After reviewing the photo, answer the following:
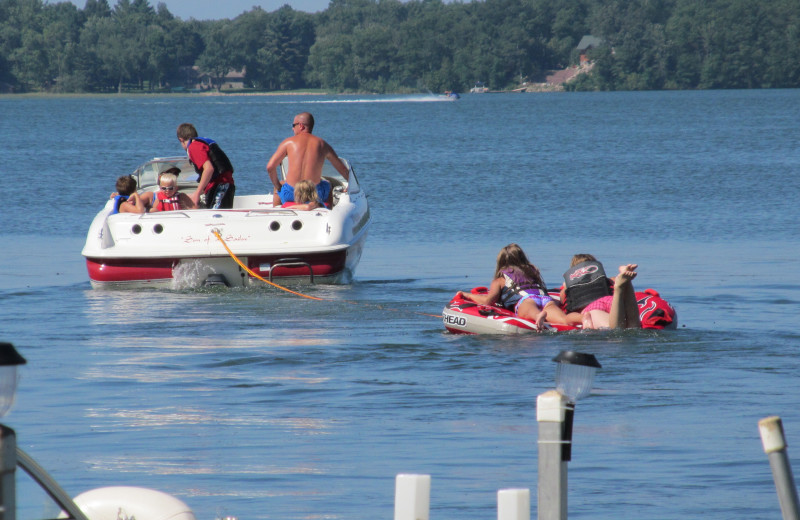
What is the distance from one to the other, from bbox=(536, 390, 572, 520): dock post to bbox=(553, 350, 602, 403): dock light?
0.06m

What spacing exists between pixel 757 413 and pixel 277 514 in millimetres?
3451

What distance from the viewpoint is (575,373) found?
12.2ft

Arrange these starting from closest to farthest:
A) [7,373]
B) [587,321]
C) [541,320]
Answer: [7,373] < [587,321] < [541,320]

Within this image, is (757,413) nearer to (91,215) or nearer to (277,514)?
(277,514)

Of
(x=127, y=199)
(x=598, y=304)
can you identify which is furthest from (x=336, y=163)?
(x=598, y=304)

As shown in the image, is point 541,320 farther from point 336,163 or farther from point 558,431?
point 558,431

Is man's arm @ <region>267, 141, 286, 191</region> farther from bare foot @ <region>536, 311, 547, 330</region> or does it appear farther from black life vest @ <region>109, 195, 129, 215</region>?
bare foot @ <region>536, 311, 547, 330</region>

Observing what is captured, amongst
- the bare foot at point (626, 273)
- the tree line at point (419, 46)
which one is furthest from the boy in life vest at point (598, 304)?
the tree line at point (419, 46)

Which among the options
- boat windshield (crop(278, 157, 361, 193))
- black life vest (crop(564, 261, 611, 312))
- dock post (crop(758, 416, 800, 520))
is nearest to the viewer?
dock post (crop(758, 416, 800, 520))

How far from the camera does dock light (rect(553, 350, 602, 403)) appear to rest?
12.1ft

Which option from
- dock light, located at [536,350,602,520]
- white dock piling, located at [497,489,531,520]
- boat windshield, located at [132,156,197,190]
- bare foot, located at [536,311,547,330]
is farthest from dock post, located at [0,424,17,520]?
boat windshield, located at [132,156,197,190]

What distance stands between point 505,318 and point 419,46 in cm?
15201

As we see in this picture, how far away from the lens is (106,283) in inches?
504

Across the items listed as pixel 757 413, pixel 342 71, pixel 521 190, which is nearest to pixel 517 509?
pixel 757 413
